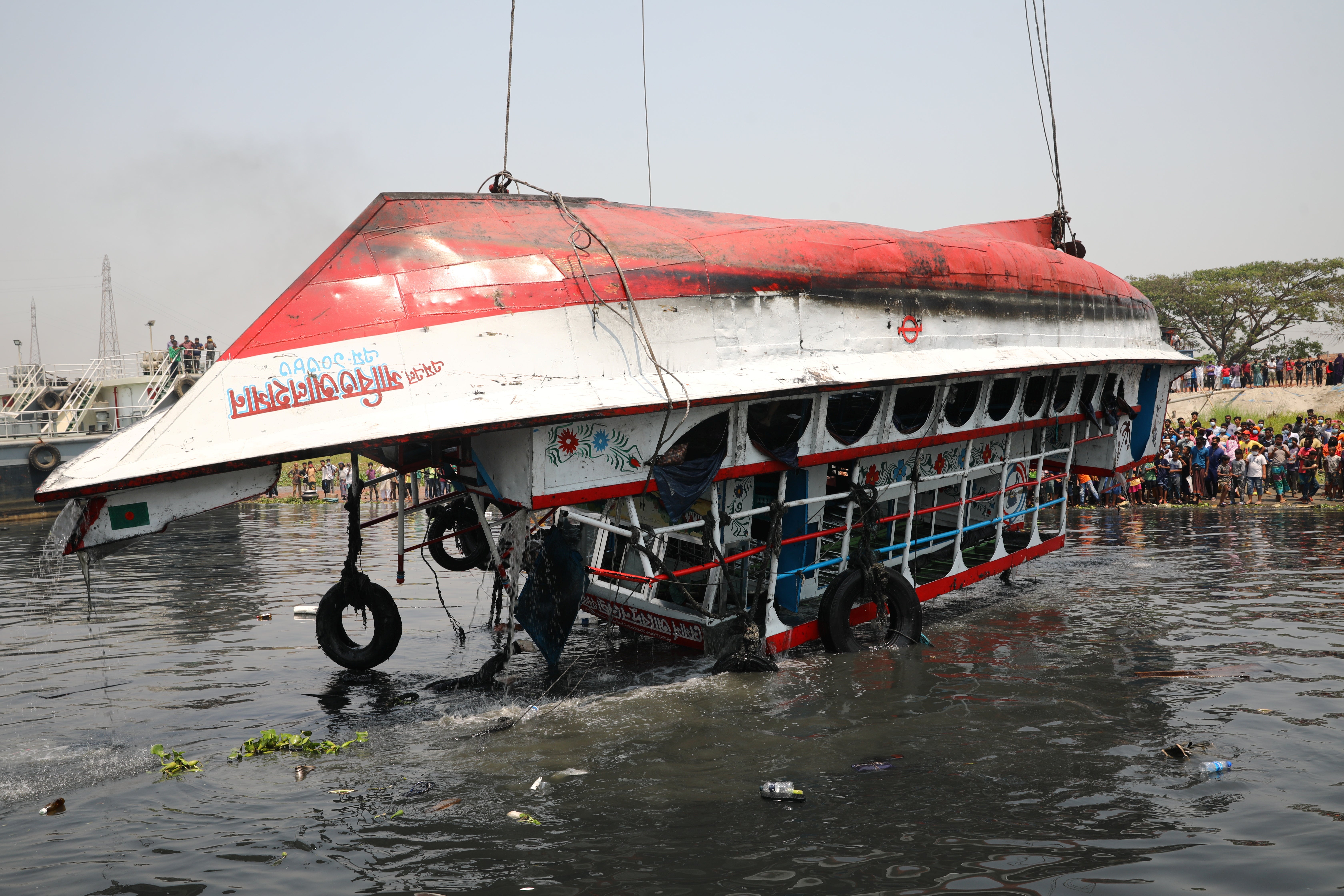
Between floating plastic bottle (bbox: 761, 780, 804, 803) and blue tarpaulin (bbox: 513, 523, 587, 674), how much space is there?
7.81 ft

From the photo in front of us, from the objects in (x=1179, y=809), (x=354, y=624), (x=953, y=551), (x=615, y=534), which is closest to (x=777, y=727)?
(x=615, y=534)

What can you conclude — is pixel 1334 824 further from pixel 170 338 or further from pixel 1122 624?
pixel 170 338

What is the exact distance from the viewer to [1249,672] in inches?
344

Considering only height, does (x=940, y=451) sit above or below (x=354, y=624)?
above

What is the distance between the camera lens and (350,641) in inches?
375

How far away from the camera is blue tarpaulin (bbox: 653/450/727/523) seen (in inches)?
321

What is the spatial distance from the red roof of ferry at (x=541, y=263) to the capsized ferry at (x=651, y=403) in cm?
3

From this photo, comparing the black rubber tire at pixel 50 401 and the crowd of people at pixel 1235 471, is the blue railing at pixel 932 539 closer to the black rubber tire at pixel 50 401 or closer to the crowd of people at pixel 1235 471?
the crowd of people at pixel 1235 471

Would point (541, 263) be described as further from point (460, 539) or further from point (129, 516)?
point (460, 539)

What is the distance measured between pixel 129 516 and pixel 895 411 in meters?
7.07

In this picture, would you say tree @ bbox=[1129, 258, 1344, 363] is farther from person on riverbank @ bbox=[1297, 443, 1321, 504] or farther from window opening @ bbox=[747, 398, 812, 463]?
window opening @ bbox=[747, 398, 812, 463]

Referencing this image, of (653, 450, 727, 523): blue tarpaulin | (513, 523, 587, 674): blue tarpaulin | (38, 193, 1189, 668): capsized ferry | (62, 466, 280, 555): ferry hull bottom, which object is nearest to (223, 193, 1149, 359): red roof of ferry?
(38, 193, 1189, 668): capsized ferry

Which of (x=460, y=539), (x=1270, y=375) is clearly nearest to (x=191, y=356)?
(x=460, y=539)

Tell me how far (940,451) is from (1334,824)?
5914 millimetres
